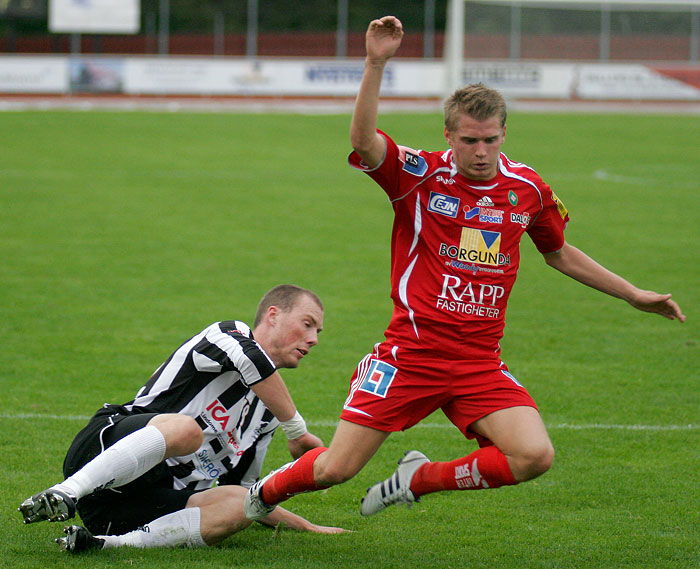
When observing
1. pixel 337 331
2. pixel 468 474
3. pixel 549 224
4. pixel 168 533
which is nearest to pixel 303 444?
pixel 168 533

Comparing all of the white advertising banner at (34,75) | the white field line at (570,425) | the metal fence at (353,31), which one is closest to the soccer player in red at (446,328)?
the white field line at (570,425)

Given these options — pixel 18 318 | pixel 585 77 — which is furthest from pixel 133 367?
pixel 585 77

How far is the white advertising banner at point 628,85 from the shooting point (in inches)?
1388

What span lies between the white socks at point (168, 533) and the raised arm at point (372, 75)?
1.77 metres

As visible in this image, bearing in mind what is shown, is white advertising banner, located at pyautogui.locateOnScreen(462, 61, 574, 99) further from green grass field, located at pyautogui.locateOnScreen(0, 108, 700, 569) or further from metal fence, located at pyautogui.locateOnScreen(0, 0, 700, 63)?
green grass field, located at pyautogui.locateOnScreen(0, 108, 700, 569)

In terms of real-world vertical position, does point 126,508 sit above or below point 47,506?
below

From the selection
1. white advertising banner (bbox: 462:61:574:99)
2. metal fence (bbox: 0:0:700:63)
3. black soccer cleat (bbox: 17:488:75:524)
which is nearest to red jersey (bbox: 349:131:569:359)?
black soccer cleat (bbox: 17:488:75:524)

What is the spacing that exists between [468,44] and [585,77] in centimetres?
508

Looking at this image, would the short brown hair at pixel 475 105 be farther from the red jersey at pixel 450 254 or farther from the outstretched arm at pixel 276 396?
the outstretched arm at pixel 276 396

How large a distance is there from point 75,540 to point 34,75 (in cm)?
3481

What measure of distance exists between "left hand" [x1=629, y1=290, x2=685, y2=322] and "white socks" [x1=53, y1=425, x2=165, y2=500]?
2195 millimetres

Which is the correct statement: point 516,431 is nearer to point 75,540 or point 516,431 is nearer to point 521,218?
point 521,218

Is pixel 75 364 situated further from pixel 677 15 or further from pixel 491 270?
pixel 677 15

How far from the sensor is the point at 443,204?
13.3ft
